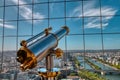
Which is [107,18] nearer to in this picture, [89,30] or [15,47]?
[89,30]

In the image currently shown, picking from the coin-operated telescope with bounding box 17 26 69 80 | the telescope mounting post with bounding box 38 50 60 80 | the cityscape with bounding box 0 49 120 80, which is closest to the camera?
the coin-operated telescope with bounding box 17 26 69 80

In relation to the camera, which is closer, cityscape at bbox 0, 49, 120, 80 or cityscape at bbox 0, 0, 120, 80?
cityscape at bbox 0, 49, 120, 80

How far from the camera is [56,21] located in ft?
16.1

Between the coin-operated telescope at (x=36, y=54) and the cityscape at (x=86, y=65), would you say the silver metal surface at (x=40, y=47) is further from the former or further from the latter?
the cityscape at (x=86, y=65)

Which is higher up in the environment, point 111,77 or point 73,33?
point 73,33

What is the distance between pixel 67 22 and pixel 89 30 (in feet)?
1.89

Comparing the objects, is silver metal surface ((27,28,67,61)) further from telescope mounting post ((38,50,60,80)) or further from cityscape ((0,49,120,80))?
cityscape ((0,49,120,80))

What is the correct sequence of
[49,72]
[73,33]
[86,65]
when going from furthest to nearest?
[73,33]
[86,65]
[49,72]

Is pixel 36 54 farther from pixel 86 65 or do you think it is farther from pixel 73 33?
pixel 73 33

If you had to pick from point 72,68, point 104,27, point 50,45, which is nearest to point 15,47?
point 72,68

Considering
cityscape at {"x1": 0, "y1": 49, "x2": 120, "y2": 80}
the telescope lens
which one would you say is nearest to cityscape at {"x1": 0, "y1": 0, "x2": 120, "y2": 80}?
cityscape at {"x1": 0, "y1": 49, "x2": 120, "y2": 80}

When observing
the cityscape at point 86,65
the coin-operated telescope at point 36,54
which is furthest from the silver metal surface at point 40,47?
the cityscape at point 86,65

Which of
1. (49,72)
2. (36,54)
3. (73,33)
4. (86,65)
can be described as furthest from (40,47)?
(73,33)

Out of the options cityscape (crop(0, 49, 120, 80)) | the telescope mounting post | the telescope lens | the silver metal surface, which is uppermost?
the silver metal surface
